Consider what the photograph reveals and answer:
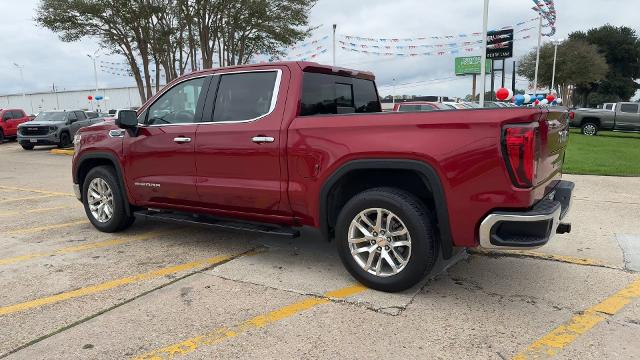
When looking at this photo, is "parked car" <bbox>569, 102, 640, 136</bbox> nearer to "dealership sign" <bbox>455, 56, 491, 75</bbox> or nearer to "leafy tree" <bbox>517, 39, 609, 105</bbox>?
"leafy tree" <bbox>517, 39, 609, 105</bbox>

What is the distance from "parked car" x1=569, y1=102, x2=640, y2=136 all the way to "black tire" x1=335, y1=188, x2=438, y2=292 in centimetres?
2309

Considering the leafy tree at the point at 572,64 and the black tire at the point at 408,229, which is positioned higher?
the leafy tree at the point at 572,64

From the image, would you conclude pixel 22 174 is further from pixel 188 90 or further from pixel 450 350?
pixel 450 350

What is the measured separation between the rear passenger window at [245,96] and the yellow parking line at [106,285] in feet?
4.56

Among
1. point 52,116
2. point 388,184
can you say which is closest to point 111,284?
point 388,184

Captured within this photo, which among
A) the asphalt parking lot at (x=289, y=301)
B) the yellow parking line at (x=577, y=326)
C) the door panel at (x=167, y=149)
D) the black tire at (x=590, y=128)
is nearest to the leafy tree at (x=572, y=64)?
the black tire at (x=590, y=128)

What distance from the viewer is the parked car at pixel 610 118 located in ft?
78.7

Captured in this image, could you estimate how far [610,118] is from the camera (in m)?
24.2

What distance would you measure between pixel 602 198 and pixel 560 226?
15.2 feet

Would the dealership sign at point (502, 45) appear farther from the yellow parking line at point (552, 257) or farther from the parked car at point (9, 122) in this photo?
the yellow parking line at point (552, 257)

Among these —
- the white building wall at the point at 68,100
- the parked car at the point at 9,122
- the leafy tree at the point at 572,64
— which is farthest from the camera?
the white building wall at the point at 68,100

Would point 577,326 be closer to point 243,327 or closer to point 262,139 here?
point 243,327

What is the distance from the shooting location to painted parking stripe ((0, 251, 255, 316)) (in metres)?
3.85

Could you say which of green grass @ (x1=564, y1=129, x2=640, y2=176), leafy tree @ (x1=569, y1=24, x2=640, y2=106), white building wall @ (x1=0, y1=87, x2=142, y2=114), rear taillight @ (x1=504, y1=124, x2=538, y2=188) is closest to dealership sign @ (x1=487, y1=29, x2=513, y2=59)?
leafy tree @ (x1=569, y1=24, x2=640, y2=106)
